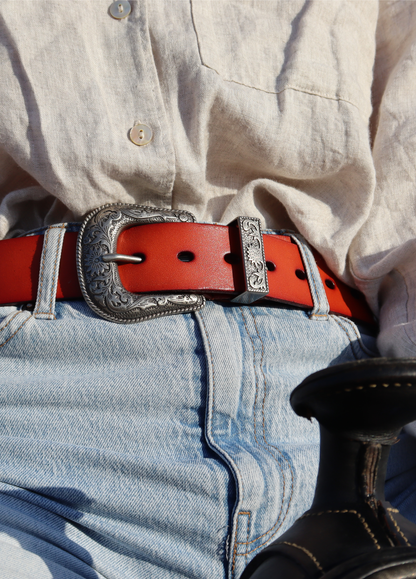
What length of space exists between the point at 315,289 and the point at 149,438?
0.42 metres

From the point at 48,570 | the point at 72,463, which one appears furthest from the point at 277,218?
the point at 48,570

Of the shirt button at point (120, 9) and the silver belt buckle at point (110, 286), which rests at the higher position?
the shirt button at point (120, 9)

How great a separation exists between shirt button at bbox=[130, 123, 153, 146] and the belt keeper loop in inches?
9.2

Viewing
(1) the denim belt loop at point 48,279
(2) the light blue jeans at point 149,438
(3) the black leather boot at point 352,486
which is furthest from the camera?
(1) the denim belt loop at point 48,279

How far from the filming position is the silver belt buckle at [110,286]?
801mm

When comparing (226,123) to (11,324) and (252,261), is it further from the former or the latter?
(11,324)

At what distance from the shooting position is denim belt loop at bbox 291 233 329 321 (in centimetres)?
91

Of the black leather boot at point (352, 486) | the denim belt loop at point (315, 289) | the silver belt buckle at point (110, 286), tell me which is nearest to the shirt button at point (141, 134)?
the silver belt buckle at point (110, 286)

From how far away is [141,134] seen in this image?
2.94 feet

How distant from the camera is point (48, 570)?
A: 2.12ft

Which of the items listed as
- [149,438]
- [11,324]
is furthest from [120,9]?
[149,438]

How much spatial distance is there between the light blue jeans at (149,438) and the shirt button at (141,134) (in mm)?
225

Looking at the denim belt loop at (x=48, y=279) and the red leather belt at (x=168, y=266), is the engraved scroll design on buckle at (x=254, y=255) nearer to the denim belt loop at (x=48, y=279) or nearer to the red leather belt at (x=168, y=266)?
the red leather belt at (x=168, y=266)

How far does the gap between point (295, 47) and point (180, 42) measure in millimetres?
249
